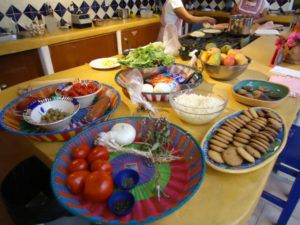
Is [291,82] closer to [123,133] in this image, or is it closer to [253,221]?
[253,221]

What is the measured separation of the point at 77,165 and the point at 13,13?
279 cm

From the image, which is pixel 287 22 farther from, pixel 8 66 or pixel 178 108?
pixel 8 66

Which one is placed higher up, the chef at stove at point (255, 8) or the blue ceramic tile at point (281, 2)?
the blue ceramic tile at point (281, 2)

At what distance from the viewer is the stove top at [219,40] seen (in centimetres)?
198

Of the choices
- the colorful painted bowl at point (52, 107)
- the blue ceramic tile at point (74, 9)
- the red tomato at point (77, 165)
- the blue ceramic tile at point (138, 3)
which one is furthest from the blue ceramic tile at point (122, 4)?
the red tomato at point (77, 165)

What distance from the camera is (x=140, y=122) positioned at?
829mm

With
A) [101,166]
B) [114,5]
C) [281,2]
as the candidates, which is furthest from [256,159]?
[281,2]

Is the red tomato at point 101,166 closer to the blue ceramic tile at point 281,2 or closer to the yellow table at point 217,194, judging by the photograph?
the yellow table at point 217,194

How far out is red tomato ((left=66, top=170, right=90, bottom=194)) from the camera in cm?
59

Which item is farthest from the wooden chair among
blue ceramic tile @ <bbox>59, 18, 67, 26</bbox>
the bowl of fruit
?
blue ceramic tile @ <bbox>59, 18, 67, 26</bbox>

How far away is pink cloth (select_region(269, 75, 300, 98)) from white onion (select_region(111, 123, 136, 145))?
2.98ft

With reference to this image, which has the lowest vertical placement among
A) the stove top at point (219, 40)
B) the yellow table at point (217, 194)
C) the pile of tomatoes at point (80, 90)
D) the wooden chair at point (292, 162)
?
the wooden chair at point (292, 162)

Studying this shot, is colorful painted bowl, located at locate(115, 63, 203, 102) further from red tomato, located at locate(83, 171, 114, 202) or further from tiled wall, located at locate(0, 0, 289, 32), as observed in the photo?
tiled wall, located at locate(0, 0, 289, 32)

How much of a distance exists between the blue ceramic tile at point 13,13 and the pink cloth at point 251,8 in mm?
3265
